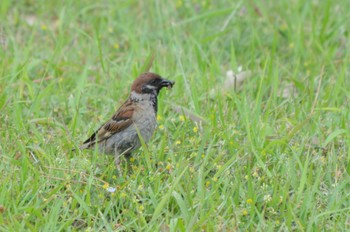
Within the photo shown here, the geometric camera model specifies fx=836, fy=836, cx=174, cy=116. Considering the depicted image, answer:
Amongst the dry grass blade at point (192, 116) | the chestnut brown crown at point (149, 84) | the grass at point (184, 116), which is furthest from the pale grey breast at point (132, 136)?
the dry grass blade at point (192, 116)

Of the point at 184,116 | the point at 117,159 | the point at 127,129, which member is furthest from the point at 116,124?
the point at 184,116

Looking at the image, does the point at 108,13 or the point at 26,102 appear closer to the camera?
the point at 26,102

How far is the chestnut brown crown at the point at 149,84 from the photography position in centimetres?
618

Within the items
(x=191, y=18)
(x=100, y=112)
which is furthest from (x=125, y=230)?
(x=191, y=18)

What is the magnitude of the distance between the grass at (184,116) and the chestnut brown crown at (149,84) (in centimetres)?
33

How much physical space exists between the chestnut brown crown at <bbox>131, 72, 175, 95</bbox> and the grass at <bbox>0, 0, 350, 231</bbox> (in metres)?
0.33

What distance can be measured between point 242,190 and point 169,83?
46.3 inches

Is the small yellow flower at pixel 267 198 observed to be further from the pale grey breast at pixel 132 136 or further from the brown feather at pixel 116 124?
the brown feather at pixel 116 124

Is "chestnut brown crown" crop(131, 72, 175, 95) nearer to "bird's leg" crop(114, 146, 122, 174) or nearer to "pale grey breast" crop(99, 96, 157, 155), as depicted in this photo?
"pale grey breast" crop(99, 96, 157, 155)

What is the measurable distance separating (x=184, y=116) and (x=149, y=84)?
0.39m

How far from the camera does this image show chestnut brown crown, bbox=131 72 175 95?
6180mm

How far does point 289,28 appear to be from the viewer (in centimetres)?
830

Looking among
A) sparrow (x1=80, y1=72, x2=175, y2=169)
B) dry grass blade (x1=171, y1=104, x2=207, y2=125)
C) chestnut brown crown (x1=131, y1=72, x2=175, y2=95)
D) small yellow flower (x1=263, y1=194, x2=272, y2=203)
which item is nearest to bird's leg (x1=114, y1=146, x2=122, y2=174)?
sparrow (x1=80, y1=72, x2=175, y2=169)

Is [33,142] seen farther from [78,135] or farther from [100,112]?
[100,112]
